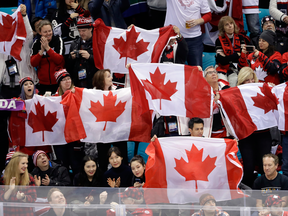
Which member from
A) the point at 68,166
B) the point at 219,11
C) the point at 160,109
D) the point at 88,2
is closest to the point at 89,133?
the point at 68,166

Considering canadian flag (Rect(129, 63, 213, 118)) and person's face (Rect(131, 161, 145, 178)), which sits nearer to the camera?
person's face (Rect(131, 161, 145, 178))

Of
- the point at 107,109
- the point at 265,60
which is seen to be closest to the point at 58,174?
the point at 107,109

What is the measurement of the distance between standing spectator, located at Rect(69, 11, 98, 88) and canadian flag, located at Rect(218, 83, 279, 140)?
2647mm

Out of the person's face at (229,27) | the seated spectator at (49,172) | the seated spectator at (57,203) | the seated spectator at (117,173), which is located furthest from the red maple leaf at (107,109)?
the person's face at (229,27)

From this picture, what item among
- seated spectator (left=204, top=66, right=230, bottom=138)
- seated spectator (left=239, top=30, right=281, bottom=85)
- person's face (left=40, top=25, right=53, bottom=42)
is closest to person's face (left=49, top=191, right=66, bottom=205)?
seated spectator (left=204, top=66, right=230, bottom=138)

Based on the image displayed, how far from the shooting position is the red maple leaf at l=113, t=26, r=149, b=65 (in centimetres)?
987

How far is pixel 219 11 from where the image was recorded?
11.5m

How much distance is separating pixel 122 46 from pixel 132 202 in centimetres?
429

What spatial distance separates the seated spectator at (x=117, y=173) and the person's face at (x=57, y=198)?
1718 mm

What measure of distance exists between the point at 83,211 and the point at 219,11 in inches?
264

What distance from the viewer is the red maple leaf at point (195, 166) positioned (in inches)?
287

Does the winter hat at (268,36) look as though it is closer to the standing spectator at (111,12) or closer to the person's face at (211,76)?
the person's face at (211,76)

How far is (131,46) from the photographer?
9.89 m

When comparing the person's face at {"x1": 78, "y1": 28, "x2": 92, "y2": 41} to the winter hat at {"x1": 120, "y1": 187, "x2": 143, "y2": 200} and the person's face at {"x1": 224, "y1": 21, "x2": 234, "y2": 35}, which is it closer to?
the person's face at {"x1": 224, "y1": 21, "x2": 234, "y2": 35}
